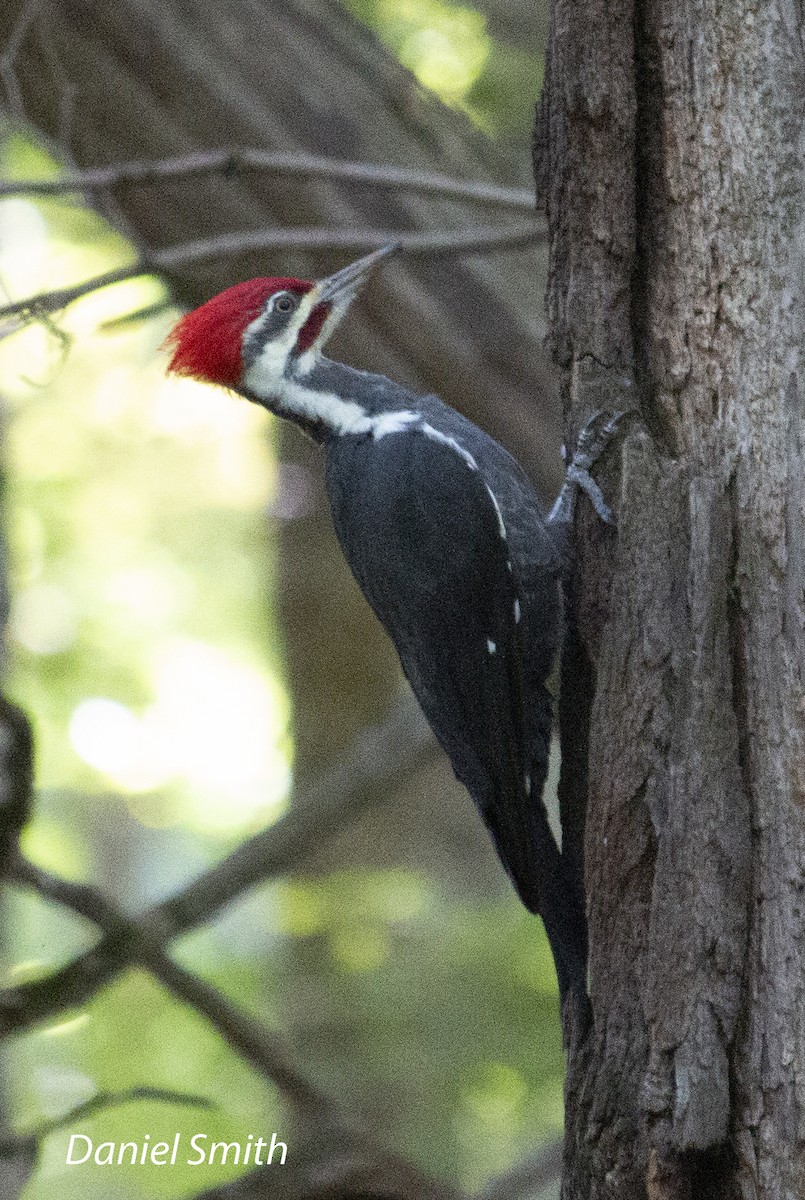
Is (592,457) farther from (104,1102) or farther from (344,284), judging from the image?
(104,1102)

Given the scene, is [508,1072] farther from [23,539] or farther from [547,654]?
[23,539]

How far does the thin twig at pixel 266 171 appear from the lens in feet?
8.86

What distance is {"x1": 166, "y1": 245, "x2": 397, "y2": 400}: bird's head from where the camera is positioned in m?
2.53

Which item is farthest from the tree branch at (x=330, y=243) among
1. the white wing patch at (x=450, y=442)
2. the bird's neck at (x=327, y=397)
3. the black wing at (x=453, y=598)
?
the black wing at (x=453, y=598)

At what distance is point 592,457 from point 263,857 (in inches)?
59.5

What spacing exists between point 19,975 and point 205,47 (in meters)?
2.38

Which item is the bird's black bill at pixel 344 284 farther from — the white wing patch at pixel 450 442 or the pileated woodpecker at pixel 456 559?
the white wing patch at pixel 450 442

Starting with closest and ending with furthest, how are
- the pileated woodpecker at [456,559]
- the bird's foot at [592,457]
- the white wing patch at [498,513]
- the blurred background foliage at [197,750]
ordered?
the bird's foot at [592,457], the pileated woodpecker at [456,559], the white wing patch at [498,513], the blurred background foliage at [197,750]

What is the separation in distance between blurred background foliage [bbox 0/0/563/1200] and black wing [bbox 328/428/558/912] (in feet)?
2.10

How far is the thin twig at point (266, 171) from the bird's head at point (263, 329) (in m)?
0.22

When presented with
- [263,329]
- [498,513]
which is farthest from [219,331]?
[498,513]

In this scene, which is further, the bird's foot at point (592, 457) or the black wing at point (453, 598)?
the black wing at point (453, 598)

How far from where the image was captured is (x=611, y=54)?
1811 mm

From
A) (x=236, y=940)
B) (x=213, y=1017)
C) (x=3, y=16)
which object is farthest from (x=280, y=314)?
(x=236, y=940)
